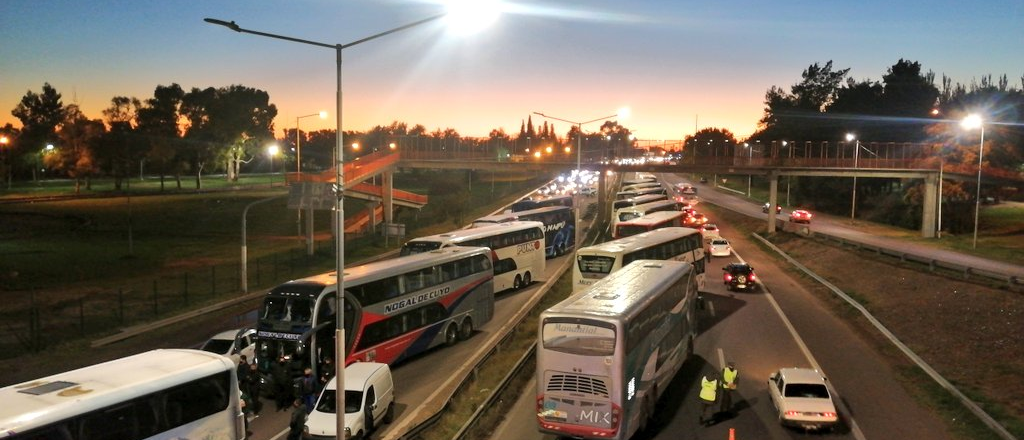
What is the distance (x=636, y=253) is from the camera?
1149 inches

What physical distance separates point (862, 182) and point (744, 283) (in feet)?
189

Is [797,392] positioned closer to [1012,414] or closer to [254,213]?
[1012,414]

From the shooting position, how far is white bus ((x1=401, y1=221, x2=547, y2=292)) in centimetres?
3287

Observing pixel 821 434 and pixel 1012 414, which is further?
pixel 1012 414

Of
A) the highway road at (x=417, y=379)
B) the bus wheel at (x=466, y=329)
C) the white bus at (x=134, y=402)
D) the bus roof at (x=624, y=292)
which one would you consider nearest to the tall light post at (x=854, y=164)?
the highway road at (x=417, y=379)

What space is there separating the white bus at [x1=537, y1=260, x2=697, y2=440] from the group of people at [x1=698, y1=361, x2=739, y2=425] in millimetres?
1184

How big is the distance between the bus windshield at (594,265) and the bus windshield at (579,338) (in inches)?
489

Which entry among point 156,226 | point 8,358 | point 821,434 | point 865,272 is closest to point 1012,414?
point 821,434

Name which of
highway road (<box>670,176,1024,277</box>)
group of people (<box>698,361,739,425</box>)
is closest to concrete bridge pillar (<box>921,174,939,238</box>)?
highway road (<box>670,176,1024,277</box>)

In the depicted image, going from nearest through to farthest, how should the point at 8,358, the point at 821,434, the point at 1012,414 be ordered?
the point at 821,434 < the point at 1012,414 < the point at 8,358

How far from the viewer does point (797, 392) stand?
17.0m

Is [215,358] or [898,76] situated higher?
[898,76]

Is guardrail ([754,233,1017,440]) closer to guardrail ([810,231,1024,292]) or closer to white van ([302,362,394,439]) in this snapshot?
guardrail ([810,231,1024,292])

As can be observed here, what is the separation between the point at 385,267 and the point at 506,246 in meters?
13.8
